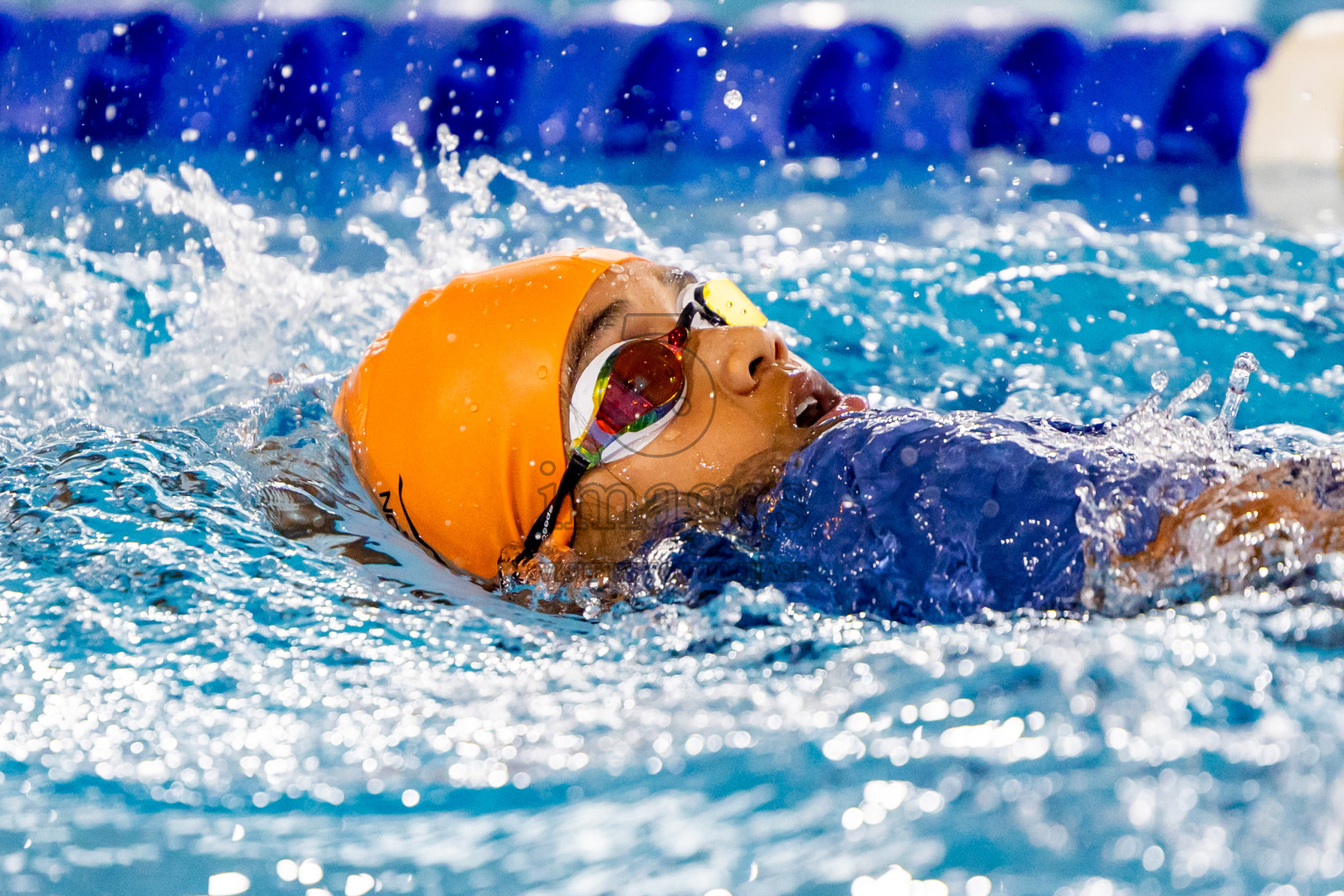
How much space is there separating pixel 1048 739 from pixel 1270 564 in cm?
36

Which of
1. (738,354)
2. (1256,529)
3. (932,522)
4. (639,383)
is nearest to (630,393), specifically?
(639,383)

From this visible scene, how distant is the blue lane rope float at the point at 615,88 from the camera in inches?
191

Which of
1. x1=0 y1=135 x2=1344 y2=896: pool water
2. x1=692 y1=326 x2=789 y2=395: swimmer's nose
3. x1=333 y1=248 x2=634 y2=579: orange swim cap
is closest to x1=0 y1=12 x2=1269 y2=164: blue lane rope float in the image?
x1=0 y1=135 x2=1344 y2=896: pool water

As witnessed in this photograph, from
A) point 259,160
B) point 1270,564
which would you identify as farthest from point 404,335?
point 259,160

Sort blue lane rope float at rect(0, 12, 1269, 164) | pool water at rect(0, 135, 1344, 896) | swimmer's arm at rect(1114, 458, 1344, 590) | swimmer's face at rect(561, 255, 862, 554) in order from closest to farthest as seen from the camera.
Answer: pool water at rect(0, 135, 1344, 896) < swimmer's arm at rect(1114, 458, 1344, 590) < swimmer's face at rect(561, 255, 862, 554) < blue lane rope float at rect(0, 12, 1269, 164)

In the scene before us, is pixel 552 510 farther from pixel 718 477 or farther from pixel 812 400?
pixel 812 400

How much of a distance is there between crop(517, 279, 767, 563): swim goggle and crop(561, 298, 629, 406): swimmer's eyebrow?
0.04 ft

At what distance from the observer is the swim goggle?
145 cm

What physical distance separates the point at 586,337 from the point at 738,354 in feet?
0.67

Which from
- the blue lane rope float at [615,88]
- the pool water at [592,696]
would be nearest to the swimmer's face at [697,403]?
the pool water at [592,696]

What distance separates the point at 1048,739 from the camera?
956 millimetres

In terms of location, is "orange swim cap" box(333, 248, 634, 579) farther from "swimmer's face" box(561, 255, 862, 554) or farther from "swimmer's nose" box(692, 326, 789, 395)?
"swimmer's nose" box(692, 326, 789, 395)

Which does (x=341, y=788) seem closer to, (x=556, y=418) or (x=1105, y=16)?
(x=556, y=418)

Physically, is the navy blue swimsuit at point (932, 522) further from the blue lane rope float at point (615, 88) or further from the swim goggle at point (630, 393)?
the blue lane rope float at point (615, 88)
